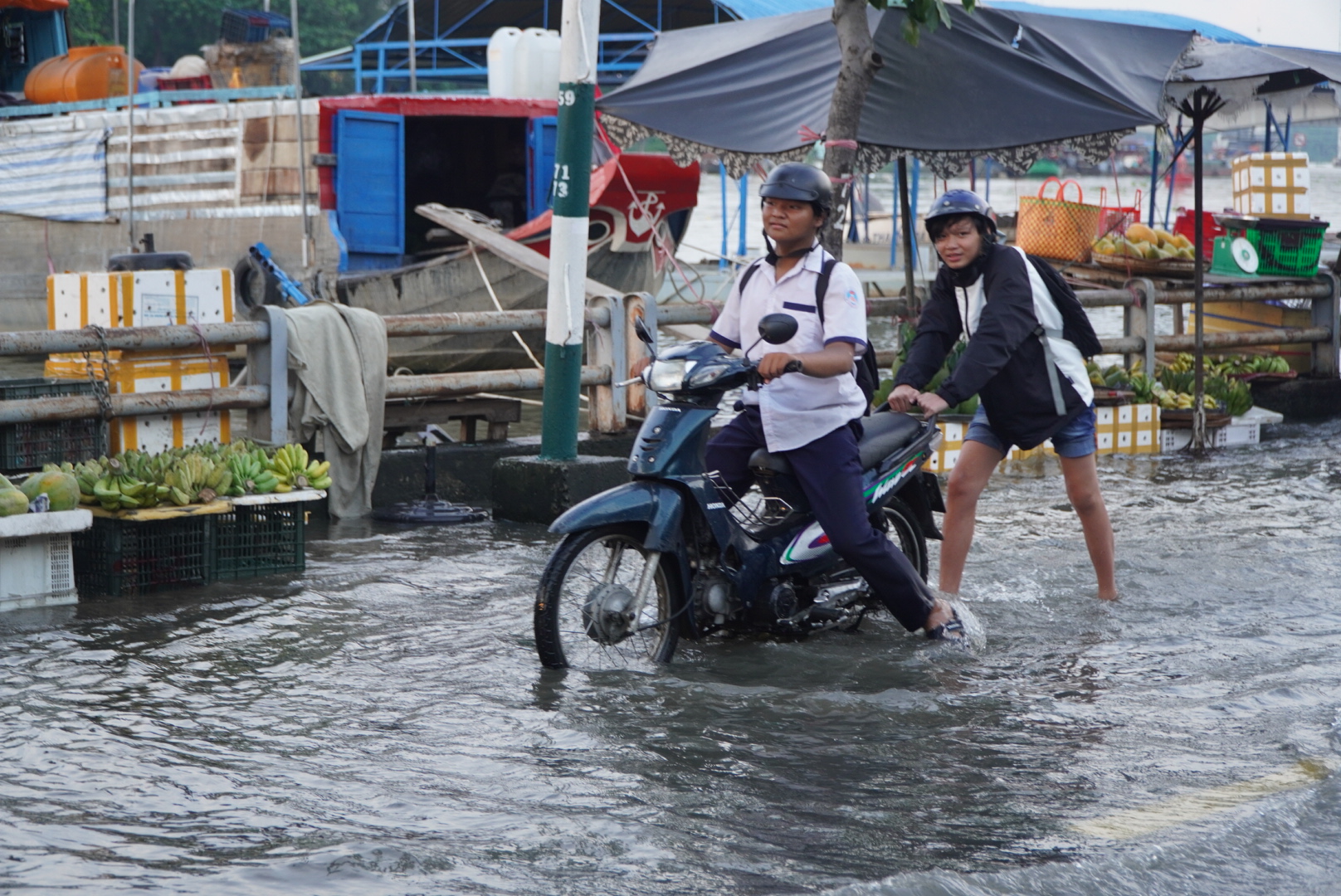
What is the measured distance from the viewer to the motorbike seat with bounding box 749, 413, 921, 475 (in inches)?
212

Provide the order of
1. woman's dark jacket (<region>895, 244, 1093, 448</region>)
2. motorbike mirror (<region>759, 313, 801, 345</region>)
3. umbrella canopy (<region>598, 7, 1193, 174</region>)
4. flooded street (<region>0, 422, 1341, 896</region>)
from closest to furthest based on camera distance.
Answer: flooded street (<region>0, 422, 1341, 896</region>) → motorbike mirror (<region>759, 313, 801, 345</region>) → woman's dark jacket (<region>895, 244, 1093, 448</region>) → umbrella canopy (<region>598, 7, 1193, 174</region>)

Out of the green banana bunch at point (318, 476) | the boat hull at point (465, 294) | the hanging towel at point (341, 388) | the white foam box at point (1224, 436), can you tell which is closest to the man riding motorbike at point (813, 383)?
the green banana bunch at point (318, 476)

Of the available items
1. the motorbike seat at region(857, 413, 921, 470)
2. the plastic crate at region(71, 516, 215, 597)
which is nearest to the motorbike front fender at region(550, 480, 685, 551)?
the motorbike seat at region(857, 413, 921, 470)

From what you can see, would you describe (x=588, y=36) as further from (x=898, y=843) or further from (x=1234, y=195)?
(x=1234, y=195)

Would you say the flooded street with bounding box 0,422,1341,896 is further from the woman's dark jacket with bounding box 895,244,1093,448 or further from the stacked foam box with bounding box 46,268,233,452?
the stacked foam box with bounding box 46,268,233,452

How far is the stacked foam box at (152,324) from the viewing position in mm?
7609

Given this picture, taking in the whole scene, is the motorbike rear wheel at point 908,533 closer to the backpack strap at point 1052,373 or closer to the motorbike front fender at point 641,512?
the backpack strap at point 1052,373

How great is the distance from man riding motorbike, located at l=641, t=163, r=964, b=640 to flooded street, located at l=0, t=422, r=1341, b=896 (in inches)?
18.6

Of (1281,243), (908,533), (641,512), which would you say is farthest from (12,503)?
(1281,243)

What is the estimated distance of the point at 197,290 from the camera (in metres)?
8.05

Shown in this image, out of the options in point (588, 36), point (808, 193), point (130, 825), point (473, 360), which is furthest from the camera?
point (473, 360)

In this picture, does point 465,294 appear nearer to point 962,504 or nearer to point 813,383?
point 962,504

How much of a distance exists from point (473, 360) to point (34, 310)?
282 inches

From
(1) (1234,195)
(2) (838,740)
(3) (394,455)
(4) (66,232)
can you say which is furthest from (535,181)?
(2) (838,740)
